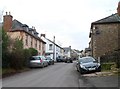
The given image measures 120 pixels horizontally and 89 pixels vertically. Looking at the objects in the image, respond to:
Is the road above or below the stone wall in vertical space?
below

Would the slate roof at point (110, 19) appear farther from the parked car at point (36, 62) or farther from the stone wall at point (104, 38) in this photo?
the parked car at point (36, 62)

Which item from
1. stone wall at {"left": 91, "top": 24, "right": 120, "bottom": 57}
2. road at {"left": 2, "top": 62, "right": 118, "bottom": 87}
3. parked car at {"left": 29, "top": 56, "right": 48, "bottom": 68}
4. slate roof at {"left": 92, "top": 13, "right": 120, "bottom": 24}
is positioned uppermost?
slate roof at {"left": 92, "top": 13, "right": 120, "bottom": 24}

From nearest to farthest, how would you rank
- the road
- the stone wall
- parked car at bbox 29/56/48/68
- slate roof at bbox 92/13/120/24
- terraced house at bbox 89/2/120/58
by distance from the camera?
the road < parked car at bbox 29/56/48/68 < slate roof at bbox 92/13/120/24 < terraced house at bbox 89/2/120/58 < the stone wall

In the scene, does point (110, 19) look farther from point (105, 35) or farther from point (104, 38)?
point (104, 38)

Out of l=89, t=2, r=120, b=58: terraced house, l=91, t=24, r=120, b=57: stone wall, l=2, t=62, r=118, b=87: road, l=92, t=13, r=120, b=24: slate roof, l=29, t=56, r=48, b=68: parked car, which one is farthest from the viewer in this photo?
l=91, t=24, r=120, b=57: stone wall

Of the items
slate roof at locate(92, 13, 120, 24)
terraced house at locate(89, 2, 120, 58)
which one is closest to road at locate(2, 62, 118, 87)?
terraced house at locate(89, 2, 120, 58)

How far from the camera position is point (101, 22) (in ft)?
158

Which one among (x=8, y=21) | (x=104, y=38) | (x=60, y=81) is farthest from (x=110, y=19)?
(x=60, y=81)

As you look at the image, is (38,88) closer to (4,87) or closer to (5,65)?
(4,87)

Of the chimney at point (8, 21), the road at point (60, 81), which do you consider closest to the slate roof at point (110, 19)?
the chimney at point (8, 21)

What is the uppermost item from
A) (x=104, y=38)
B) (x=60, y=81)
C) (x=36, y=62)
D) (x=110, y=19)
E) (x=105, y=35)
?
(x=110, y=19)

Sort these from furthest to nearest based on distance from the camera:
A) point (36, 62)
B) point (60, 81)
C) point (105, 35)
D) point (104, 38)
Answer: point (104, 38) < point (105, 35) < point (36, 62) < point (60, 81)

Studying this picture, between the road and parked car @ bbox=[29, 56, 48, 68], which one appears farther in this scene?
parked car @ bbox=[29, 56, 48, 68]

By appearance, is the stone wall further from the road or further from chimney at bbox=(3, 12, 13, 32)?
the road
